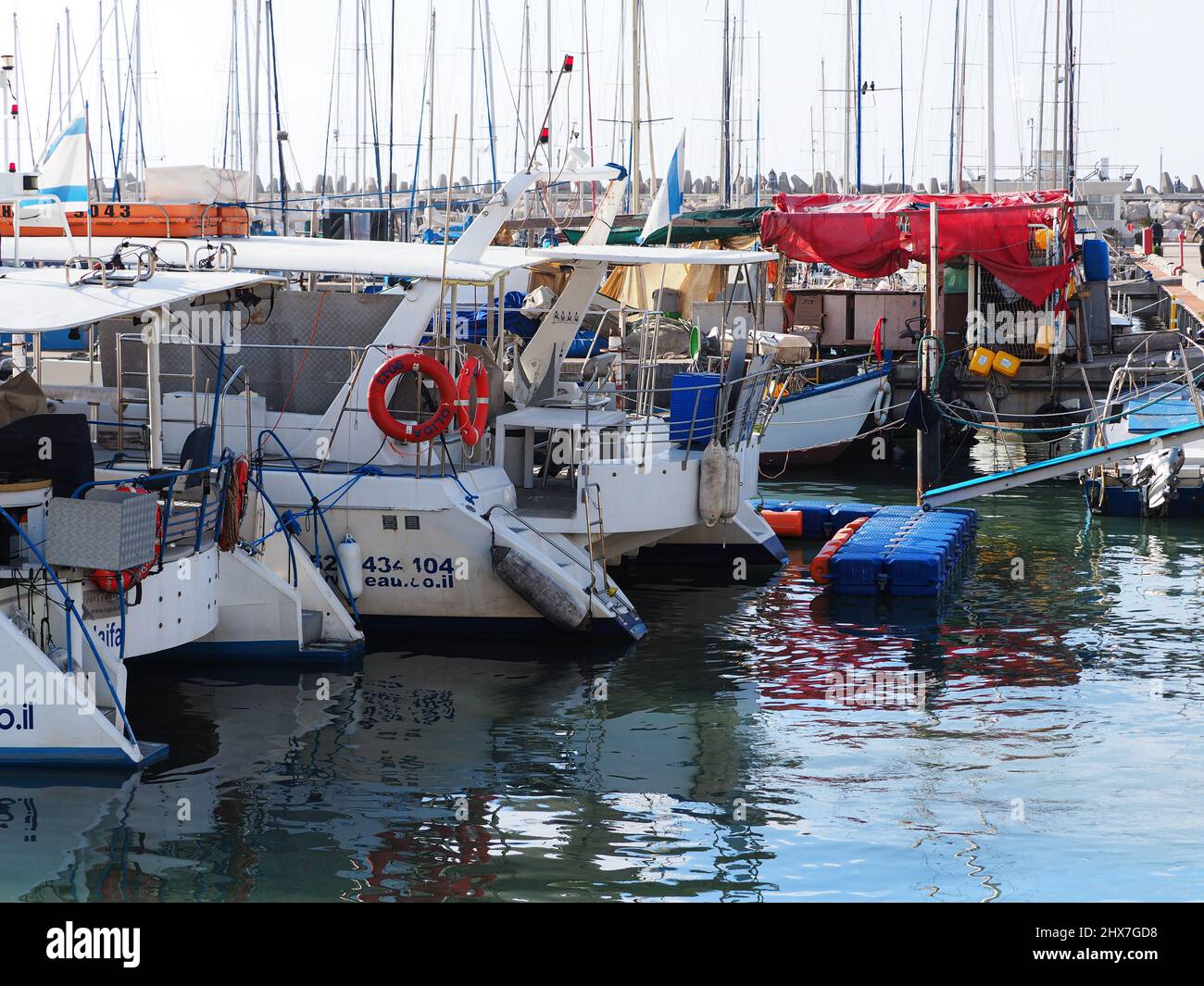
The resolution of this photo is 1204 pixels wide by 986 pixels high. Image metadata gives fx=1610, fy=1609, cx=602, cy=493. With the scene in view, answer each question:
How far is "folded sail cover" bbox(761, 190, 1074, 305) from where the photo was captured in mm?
28531

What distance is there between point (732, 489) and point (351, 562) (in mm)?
4396

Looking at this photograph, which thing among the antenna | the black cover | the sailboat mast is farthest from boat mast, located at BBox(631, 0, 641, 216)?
the black cover

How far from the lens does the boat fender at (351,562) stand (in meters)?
14.9

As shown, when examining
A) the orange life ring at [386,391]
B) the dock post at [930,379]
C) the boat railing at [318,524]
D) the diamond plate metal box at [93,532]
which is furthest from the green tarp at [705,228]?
the diamond plate metal box at [93,532]

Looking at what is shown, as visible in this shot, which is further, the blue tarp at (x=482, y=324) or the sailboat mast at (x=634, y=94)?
the sailboat mast at (x=634, y=94)

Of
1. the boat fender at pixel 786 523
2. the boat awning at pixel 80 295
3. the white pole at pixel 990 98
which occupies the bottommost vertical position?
the boat fender at pixel 786 523

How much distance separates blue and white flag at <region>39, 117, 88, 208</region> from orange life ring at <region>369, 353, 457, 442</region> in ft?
15.2

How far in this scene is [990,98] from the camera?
125ft

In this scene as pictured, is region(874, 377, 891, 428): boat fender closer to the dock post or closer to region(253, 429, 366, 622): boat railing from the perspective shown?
the dock post

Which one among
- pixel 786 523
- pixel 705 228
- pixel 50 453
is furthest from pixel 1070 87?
pixel 50 453

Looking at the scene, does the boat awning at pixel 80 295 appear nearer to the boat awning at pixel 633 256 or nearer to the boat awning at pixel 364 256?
the boat awning at pixel 364 256

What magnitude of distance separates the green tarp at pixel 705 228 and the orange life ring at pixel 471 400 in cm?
1236

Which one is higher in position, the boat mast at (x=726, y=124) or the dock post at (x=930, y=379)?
the boat mast at (x=726, y=124)
